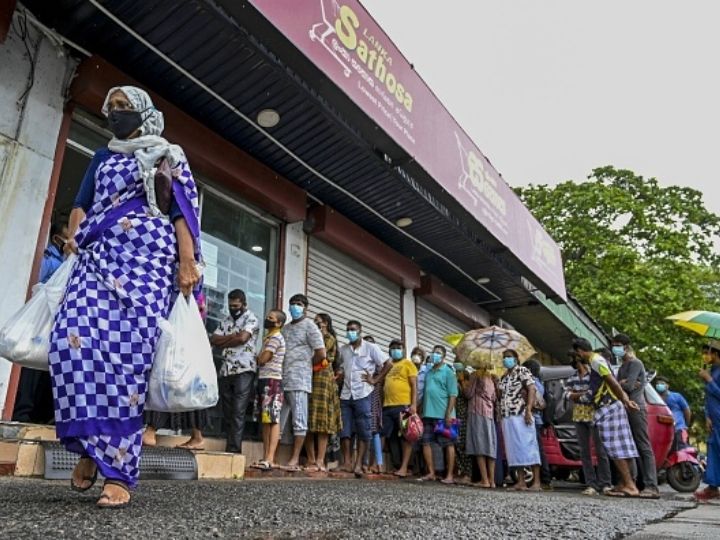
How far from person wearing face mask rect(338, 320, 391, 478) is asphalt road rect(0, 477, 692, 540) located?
10.4 feet

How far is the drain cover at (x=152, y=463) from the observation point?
350 cm

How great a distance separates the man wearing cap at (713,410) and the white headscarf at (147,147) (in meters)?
5.96

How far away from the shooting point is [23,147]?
4801 mm

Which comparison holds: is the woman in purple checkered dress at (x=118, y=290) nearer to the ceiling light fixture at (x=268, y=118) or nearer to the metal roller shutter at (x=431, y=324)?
the ceiling light fixture at (x=268, y=118)

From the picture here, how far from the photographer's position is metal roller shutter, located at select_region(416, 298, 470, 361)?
10812 mm

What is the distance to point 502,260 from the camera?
10.0 meters

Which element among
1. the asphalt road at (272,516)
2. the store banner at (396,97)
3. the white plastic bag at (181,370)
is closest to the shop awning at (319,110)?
the store banner at (396,97)

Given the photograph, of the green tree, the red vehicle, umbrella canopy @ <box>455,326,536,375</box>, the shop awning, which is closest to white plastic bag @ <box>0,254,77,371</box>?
the shop awning

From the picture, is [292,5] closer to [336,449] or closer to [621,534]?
[621,534]

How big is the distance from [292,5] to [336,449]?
4902 millimetres

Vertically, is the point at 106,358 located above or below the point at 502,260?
below

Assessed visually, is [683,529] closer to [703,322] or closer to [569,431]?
[703,322]

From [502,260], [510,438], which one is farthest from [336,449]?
[502,260]

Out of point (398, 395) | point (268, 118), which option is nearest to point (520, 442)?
point (398, 395)
